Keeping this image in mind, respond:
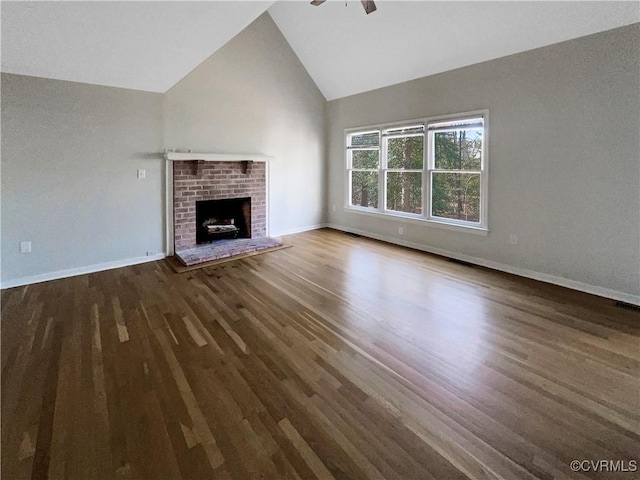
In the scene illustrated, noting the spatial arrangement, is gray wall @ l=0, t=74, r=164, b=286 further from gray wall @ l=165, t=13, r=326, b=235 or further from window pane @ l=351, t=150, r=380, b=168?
window pane @ l=351, t=150, r=380, b=168

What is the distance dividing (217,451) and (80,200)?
3887 millimetres

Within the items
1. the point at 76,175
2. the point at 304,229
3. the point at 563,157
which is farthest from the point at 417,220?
the point at 76,175

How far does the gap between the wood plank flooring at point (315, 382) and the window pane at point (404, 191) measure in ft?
6.99

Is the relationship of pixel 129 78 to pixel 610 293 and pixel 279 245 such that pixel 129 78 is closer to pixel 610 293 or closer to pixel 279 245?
pixel 279 245

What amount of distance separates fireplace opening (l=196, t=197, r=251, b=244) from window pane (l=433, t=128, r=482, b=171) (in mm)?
3271

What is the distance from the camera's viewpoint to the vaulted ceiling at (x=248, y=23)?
283cm

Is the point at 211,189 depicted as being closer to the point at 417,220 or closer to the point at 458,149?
the point at 417,220

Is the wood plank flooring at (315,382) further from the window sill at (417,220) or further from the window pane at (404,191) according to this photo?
the window pane at (404,191)

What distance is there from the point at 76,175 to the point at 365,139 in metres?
4.66

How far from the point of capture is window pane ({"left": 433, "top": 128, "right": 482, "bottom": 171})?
4.54 metres

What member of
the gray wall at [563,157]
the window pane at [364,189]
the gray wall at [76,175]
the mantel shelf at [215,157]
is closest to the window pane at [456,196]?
the gray wall at [563,157]

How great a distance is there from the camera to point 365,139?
6.30 m

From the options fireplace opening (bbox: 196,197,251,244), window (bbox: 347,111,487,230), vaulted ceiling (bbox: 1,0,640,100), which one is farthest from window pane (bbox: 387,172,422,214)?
fireplace opening (bbox: 196,197,251,244)

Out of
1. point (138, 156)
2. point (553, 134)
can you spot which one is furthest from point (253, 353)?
point (553, 134)
